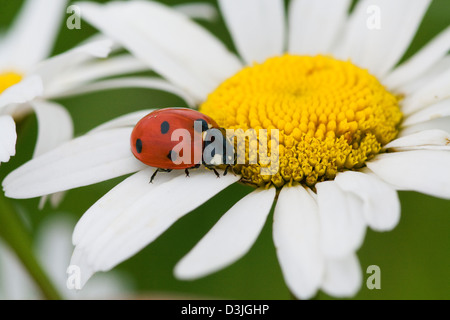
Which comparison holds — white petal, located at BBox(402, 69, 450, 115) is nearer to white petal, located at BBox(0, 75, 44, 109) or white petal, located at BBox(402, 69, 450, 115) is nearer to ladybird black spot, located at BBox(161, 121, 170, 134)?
ladybird black spot, located at BBox(161, 121, 170, 134)

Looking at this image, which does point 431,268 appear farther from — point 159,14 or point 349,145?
point 159,14

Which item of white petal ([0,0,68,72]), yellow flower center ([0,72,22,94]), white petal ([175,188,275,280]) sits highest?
white petal ([0,0,68,72])

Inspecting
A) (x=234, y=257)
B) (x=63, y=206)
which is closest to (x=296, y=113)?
(x=234, y=257)

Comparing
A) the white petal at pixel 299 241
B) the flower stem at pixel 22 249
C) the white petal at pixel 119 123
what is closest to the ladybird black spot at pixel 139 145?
the white petal at pixel 119 123

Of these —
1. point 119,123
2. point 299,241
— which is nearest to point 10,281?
point 119,123

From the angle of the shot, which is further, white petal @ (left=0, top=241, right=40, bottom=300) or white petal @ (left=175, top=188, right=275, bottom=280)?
white petal @ (left=0, top=241, right=40, bottom=300)

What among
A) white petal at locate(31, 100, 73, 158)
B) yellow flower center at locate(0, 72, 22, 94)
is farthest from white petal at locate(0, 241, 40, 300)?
white petal at locate(31, 100, 73, 158)

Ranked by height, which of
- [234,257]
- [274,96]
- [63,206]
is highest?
[274,96]

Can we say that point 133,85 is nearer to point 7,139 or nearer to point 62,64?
point 62,64
